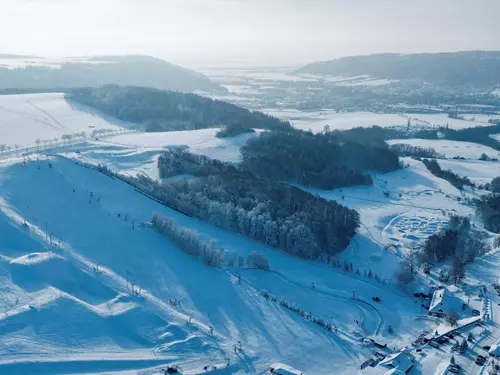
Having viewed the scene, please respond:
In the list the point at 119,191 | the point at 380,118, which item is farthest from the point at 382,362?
the point at 380,118

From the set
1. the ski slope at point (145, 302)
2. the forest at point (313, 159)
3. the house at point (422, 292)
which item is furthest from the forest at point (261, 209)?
the forest at point (313, 159)

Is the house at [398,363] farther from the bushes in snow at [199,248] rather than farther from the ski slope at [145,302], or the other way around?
the bushes in snow at [199,248]

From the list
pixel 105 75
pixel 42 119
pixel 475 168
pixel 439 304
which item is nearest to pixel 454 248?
pixel 439 304

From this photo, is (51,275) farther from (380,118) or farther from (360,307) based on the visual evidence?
(380,118)

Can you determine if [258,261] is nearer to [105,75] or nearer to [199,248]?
[199,248]

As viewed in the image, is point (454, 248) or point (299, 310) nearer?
point (299, 310)

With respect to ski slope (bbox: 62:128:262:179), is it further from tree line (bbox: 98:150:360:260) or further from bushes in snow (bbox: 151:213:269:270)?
bushes in snow (bbox: 151:213:269:270)
